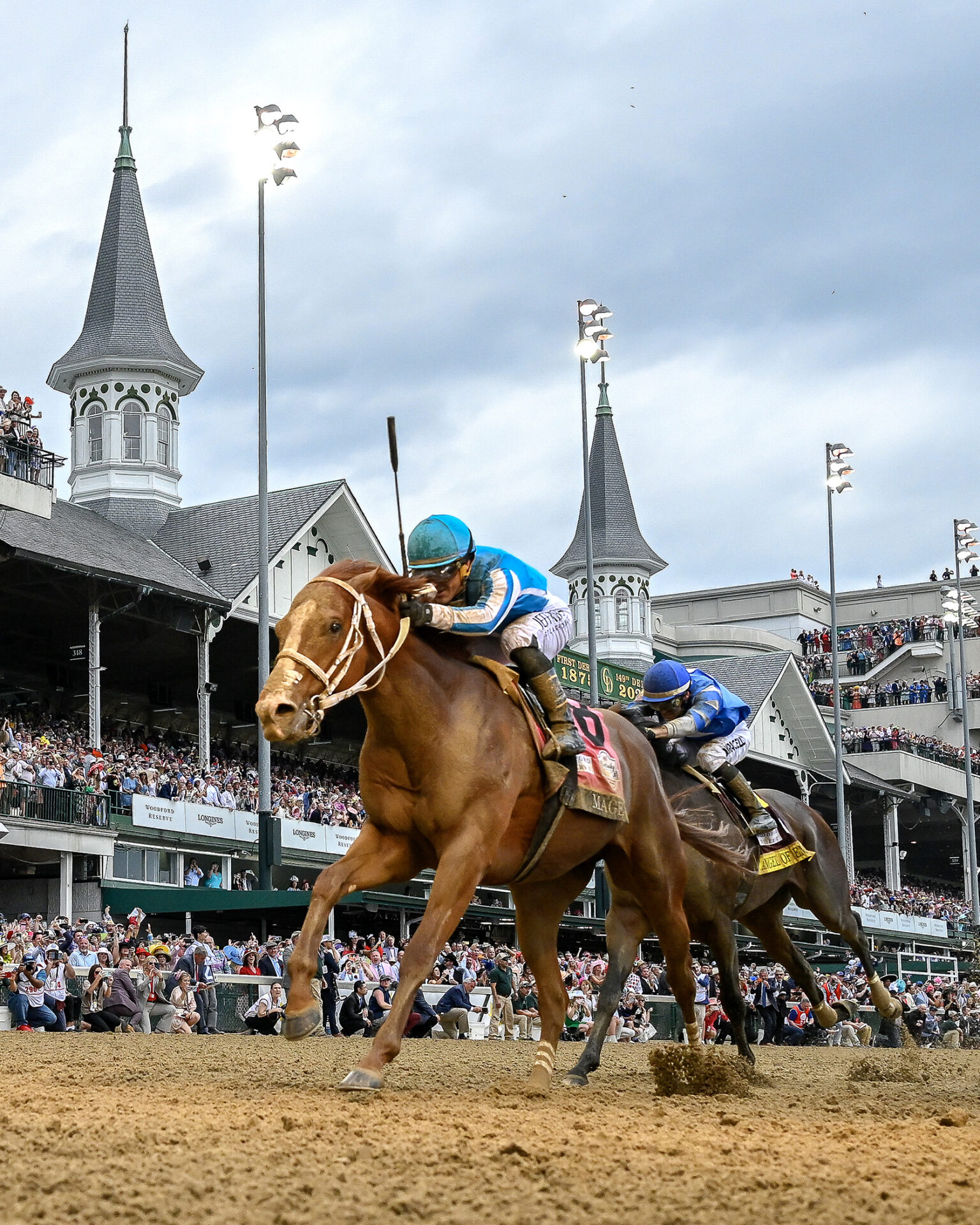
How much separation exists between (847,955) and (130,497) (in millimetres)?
22339

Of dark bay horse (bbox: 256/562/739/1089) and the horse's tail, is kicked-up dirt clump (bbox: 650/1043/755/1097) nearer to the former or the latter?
dark bay horse (bbox: 256/562/739/1089)

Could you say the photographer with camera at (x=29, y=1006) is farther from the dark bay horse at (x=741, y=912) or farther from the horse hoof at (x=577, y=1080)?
the horse hoof at (x=577, y=1080)

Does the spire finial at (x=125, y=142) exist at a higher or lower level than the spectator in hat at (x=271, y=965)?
higher

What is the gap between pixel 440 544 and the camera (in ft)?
29.7

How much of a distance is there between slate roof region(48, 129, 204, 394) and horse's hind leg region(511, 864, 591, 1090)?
3769 cm

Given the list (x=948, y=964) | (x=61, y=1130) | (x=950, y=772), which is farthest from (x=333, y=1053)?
(x=950, y=772)

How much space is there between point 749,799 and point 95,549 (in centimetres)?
2374

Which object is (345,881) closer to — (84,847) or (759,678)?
(84,847)

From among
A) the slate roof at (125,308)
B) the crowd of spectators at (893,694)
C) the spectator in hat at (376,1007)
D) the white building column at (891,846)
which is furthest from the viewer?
the crowd of spectators at (893,694)

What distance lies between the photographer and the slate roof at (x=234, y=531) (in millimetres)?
38062

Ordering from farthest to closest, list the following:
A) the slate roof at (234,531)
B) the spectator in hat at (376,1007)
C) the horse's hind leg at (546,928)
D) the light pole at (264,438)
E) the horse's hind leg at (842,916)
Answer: the slate roof at (234,531), the light pole at (264,438), the spectator in hat at (376,1007), the horse's hind leg at (842,916), the horse's hind leg at (546,928)

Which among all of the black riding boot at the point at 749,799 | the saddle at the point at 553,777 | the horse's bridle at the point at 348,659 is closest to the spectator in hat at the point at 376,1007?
the black riding boot at the point at 749,799

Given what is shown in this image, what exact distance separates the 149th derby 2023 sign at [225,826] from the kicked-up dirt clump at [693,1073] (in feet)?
72.6

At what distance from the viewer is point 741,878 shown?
41.3 ft
